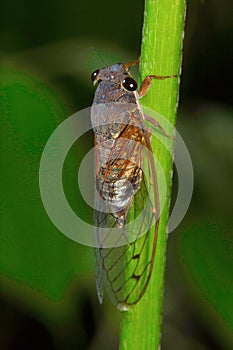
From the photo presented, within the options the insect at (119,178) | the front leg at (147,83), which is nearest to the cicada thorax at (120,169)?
the insect at (119,178)

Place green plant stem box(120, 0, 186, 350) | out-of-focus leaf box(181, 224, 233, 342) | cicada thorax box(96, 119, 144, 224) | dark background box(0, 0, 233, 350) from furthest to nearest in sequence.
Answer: dark background box(0, 0, 233, 350)
out-of-focus leaf box(181, 224, 233, 342)
cicada thorax box(96, 119, 144, 224)
green plant stem box(120, 0, 186, 350)

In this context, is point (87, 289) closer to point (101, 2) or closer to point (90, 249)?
point (90, 249)

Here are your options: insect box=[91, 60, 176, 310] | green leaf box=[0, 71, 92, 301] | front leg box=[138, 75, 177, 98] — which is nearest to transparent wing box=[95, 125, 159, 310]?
insect box=[91, 60, 176, 310]

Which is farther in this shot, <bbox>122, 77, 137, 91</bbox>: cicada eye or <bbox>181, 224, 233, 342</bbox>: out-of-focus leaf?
<bbox>181, 224, 233, 342</bbox>: out-of-focus leaf

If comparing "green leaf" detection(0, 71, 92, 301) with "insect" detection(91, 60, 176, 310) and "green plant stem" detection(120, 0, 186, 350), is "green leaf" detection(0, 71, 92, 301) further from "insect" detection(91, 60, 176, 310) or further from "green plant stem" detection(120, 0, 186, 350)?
"green plant stem" detection(120, 0, 186, 350)

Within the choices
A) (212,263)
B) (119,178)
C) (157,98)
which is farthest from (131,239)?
(212,263)

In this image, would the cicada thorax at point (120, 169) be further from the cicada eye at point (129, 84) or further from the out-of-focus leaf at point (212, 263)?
the out-of-focus leaf at point (212, 263)

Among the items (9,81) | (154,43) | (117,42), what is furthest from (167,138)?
(117,42)

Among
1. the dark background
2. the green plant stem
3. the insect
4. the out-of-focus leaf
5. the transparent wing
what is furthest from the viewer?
the dark background
